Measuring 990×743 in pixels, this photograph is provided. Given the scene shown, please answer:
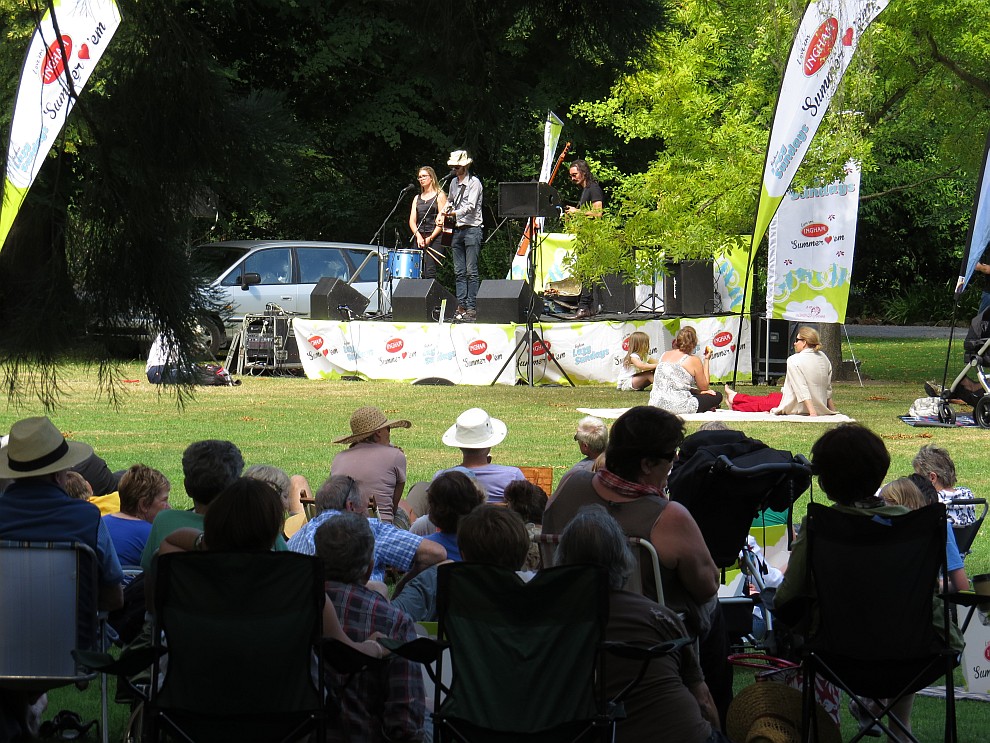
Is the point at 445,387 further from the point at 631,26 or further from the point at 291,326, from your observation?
the point at 631,26

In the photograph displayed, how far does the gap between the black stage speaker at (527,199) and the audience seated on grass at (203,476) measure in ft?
40.6

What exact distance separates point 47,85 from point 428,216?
48.6 ft

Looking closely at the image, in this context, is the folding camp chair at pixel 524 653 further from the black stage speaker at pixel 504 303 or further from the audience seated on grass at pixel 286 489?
Answer: the black stage speaker at pixel 504 303

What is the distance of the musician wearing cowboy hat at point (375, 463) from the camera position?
23.1 feet

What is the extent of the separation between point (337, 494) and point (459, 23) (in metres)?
1.86

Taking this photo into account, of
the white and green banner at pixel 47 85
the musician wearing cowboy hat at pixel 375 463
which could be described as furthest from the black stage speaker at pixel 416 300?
the white and green banner at pixel 47 85

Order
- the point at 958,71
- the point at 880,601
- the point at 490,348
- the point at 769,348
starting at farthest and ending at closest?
1. the point at 769,348
2. the point at 490,348
3. the point at 958,71
4. the point at 880,601

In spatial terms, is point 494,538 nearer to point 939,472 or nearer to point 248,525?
point 248,525

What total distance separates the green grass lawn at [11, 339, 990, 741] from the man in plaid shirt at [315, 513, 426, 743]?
4.08m

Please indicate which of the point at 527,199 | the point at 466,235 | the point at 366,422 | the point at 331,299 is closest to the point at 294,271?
the point at 331,299

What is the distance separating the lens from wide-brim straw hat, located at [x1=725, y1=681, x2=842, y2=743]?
13.8ft

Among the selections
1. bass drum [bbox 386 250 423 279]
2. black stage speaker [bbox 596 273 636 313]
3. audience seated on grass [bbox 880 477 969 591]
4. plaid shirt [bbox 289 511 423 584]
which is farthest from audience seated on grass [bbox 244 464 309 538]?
bass drum [bbox 386 250 423 279]

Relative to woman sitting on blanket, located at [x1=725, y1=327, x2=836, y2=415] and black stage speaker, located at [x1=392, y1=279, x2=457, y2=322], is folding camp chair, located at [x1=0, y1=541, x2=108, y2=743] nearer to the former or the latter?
woman sitting on blanket, located at [x1=725, y1=327, x2=836, y2=415]

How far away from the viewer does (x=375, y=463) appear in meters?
7.12
